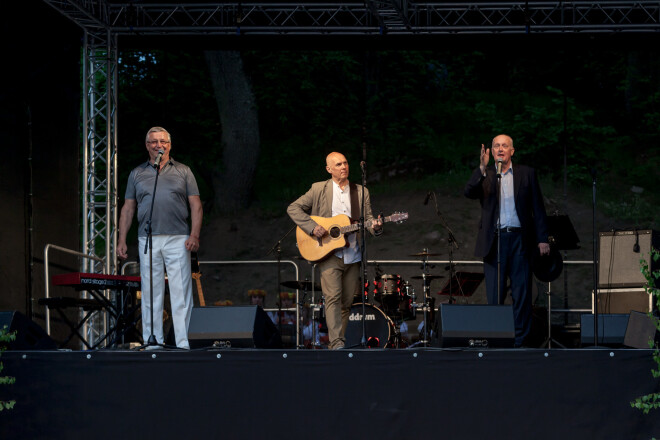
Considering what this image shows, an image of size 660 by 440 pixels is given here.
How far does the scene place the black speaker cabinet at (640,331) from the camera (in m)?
4.86

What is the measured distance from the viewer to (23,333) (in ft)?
16.5

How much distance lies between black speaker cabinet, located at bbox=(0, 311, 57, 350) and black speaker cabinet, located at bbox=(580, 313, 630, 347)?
11.6ft

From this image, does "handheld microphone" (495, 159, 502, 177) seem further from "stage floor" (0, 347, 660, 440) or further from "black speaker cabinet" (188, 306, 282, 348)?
"black speaker cabinet" (188, 306, 282, 348)

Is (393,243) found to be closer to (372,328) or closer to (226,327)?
(372,328)

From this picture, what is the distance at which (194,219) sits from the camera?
6.55 m

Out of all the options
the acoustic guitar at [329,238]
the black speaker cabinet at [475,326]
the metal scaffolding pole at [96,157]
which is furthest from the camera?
the metal scaffolding pole at [96,157]

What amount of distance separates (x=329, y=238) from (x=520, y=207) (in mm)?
1636

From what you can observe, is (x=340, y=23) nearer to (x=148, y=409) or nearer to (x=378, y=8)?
(x=378, y=8)

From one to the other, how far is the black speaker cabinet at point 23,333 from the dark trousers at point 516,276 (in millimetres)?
3306

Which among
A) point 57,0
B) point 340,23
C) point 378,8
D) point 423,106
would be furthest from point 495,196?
point 423,106

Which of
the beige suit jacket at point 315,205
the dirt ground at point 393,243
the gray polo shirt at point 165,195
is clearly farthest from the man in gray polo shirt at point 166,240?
the dirt ground at point 393,243

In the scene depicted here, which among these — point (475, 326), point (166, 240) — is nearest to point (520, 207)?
point (475, 326)

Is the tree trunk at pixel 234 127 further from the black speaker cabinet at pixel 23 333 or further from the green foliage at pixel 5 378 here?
the green foliage at pixel 5 378

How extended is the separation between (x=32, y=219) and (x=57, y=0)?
2.31 m
